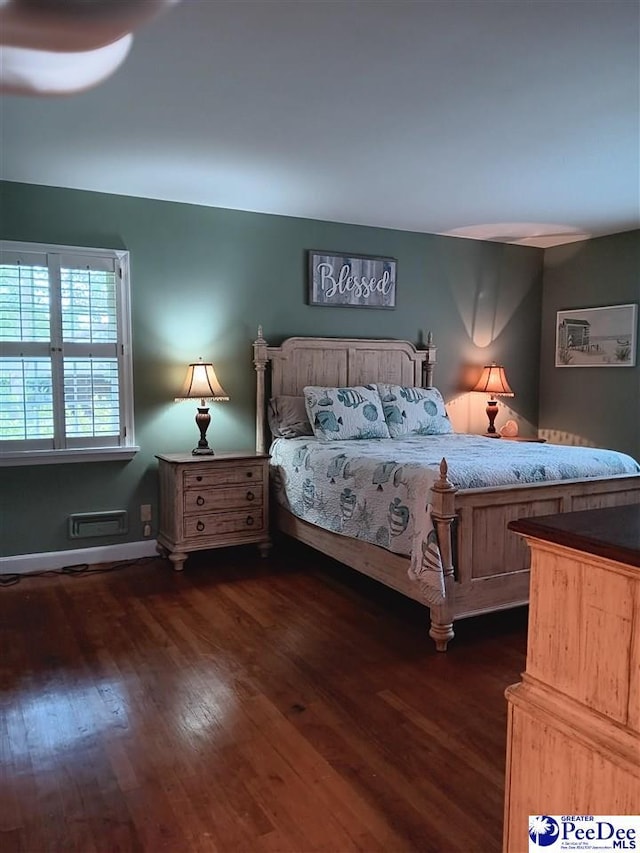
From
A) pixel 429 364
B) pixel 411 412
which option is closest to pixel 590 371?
pixel 429 364

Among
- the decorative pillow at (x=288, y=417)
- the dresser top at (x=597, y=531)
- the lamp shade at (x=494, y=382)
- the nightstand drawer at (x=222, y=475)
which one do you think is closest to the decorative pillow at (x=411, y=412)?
the decorative pillow at (x=288, y=417)

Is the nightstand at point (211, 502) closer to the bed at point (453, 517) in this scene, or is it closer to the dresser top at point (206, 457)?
the dresser top at point (206, 457)

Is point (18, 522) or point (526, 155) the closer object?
point (526, 155)

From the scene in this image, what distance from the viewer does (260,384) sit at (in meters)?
4.59

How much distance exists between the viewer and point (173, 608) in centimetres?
343

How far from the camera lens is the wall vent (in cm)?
413

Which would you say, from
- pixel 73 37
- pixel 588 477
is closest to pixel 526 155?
pixel 588 477

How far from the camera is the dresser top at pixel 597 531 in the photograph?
3.07ft

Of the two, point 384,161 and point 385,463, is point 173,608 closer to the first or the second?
point 385,463

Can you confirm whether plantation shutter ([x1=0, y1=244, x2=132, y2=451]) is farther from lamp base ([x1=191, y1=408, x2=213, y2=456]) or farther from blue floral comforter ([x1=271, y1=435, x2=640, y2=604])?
blue floral comforter ([x1=271, y1=435, x2=640, y2=604])

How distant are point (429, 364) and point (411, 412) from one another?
2.60 feet

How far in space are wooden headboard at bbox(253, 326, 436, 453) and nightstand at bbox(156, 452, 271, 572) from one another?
1.35ft

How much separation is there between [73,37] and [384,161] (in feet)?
5.56

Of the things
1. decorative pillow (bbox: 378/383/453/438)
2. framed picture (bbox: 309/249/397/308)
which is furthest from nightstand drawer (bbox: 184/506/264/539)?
framed picture (bbox: 309/249/397/308)
